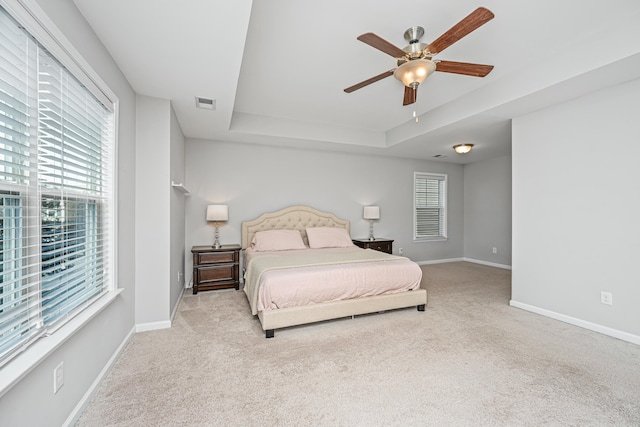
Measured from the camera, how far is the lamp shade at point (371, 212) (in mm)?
5367

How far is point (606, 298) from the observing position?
271cm

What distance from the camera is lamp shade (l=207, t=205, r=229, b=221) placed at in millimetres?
4211

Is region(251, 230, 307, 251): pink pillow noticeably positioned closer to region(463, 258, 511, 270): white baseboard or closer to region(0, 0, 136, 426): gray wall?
region(0, 0, 136, 426): gray wall

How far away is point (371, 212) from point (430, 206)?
6.20 feet

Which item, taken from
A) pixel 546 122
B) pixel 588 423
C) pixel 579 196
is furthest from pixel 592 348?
pixel 546 122

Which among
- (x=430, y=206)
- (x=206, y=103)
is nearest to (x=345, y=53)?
(x=206, y=103)

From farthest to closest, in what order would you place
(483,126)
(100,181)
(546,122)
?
(483,126) → (546,122) → (100,181)

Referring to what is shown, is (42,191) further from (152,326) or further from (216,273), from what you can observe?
(216,273)

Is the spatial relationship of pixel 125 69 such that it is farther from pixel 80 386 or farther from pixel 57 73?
pixel 80 386

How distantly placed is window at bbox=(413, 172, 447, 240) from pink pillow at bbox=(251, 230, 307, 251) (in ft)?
9.84

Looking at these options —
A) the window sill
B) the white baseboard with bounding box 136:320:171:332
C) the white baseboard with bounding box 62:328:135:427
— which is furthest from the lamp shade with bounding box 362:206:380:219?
the window sill

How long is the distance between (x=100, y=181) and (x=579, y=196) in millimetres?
4410

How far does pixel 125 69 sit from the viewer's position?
2334 mm

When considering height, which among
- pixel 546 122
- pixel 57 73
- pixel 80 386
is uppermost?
pixel 546 122
